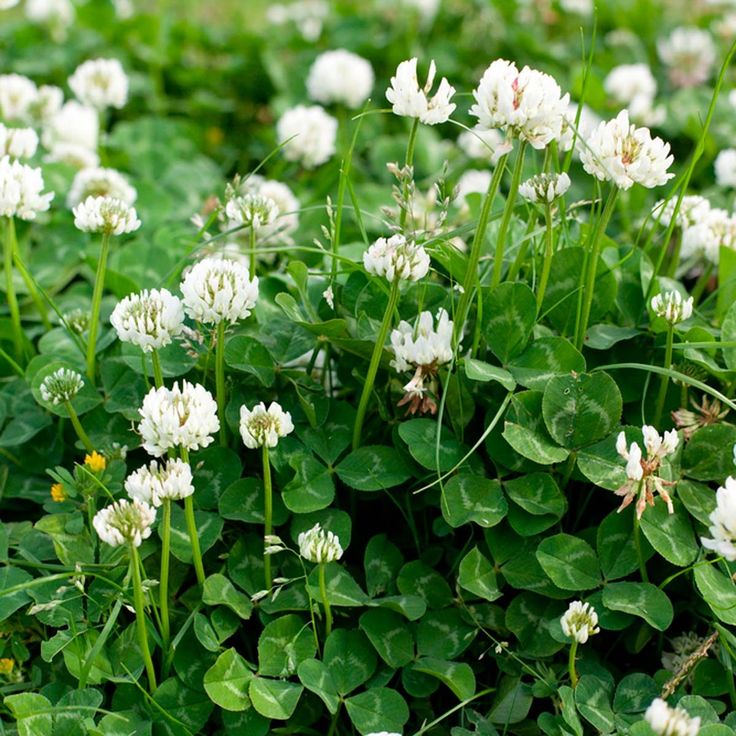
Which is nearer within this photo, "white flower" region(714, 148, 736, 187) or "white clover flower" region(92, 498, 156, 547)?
"white clover flower" region(92, 498, 156, 547)

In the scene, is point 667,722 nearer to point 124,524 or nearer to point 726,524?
point 726,524

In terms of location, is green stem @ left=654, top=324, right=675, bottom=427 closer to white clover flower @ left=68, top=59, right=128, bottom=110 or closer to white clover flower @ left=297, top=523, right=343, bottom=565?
white clover flower @ left=297, top=523, right=343, bottom=565

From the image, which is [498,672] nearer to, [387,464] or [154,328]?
[387,464]

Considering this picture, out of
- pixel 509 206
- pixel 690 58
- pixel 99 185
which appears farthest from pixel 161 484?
pixel 690 58

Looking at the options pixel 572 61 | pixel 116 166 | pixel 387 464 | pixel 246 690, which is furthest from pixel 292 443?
pixel 572 61

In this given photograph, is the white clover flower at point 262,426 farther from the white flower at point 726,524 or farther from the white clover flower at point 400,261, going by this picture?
the white flower at point 726,524

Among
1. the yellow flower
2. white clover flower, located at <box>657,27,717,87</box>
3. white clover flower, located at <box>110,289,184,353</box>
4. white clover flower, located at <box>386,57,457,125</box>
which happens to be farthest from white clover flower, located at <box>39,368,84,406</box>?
white clover flower, located at <box>657,27,717,87</box>

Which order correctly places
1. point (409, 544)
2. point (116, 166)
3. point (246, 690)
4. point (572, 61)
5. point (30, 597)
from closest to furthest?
point (246, 690)
point (30, 597)
point (409, 544)
point (116, 166)
point (572, 61)
